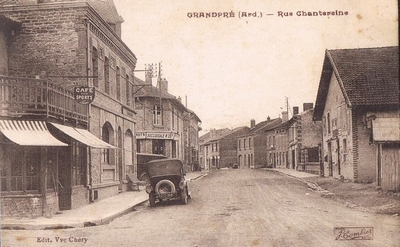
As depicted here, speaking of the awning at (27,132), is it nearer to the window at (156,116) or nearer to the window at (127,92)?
the window at (127,92)

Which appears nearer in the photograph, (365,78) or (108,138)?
(108,138)

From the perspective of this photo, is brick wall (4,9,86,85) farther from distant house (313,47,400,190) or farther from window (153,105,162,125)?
window (153,105,162,125)

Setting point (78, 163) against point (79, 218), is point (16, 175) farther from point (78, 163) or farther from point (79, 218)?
point (78, 163)

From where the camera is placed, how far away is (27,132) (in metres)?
11.8

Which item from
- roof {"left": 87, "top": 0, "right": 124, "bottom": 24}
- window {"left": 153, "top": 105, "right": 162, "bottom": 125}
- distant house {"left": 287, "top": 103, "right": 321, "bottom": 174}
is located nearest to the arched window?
roof {"left": 87, "top": 0, "right": 124, "bottom": 24}

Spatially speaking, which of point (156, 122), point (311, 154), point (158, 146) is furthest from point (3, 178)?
point (311, 154)

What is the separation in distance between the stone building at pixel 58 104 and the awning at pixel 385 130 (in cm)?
837

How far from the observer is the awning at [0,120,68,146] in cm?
1116

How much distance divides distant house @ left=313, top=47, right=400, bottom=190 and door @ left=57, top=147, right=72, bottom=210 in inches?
374

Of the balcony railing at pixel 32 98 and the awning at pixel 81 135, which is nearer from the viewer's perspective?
the balcony railing at pixel 32 98

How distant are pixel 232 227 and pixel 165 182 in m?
5.37

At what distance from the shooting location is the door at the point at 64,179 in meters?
14.0

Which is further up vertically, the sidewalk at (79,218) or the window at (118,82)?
the window at (118,82)

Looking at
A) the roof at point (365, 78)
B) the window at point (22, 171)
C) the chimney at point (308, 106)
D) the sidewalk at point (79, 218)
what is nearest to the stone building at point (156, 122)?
the chimney at point (308, 106)
